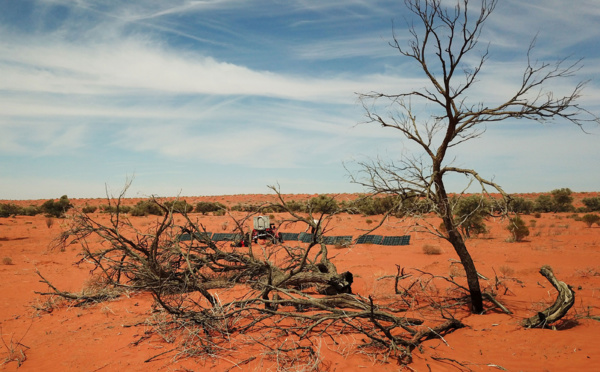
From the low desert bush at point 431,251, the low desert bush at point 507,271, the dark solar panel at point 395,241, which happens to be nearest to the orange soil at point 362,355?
the low desert bush at point 507,271

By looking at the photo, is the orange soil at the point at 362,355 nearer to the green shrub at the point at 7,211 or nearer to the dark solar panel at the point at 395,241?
the dark solar panel at the point at 395,241

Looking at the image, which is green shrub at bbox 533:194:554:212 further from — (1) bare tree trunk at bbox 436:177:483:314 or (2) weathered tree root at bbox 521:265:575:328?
(2) weathered tree root at bbox 521:265:575:328

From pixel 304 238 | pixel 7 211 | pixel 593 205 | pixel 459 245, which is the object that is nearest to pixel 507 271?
pixel 459 245

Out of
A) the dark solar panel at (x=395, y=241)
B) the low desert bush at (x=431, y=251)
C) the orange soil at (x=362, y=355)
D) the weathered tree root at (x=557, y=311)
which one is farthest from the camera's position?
the dark solar panel at (x=395, y=241)

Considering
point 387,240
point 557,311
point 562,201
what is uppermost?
point 562,201

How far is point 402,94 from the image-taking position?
6.61 meters

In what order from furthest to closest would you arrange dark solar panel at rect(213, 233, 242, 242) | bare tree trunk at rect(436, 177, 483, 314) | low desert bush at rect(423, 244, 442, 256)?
low desert bush at rect(423, 244, 442, 256), dark solar panel at rect(213, 233, 242, 242), bare tree trunk at rect(436, 177, 483, 314)

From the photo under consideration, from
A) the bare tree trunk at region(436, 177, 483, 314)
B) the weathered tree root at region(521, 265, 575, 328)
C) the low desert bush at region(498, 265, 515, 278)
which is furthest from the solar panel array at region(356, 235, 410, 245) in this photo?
the weathered tree root at region(521, 265, 575, 328)

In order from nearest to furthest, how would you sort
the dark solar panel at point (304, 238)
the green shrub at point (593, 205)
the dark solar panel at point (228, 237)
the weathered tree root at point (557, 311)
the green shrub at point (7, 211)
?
the weathered tree root at point (557, 311), the dark solar panel at point (228, 237), the dark solar panel at point (304, 238), the green shrub at point (593, 205), the green shrub at point (7, 211)

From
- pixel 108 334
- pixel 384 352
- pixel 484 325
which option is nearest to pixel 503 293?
pixel 484 325

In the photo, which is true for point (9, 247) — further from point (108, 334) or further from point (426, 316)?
point (426, 316)

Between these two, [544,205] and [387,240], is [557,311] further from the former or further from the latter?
[544,205]

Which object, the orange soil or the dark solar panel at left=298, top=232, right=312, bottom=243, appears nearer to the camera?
the orange soil

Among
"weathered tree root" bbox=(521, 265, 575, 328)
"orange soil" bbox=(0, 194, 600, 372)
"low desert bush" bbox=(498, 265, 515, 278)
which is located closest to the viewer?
"orange soil" bbox=(0, 194, 600, 372)
